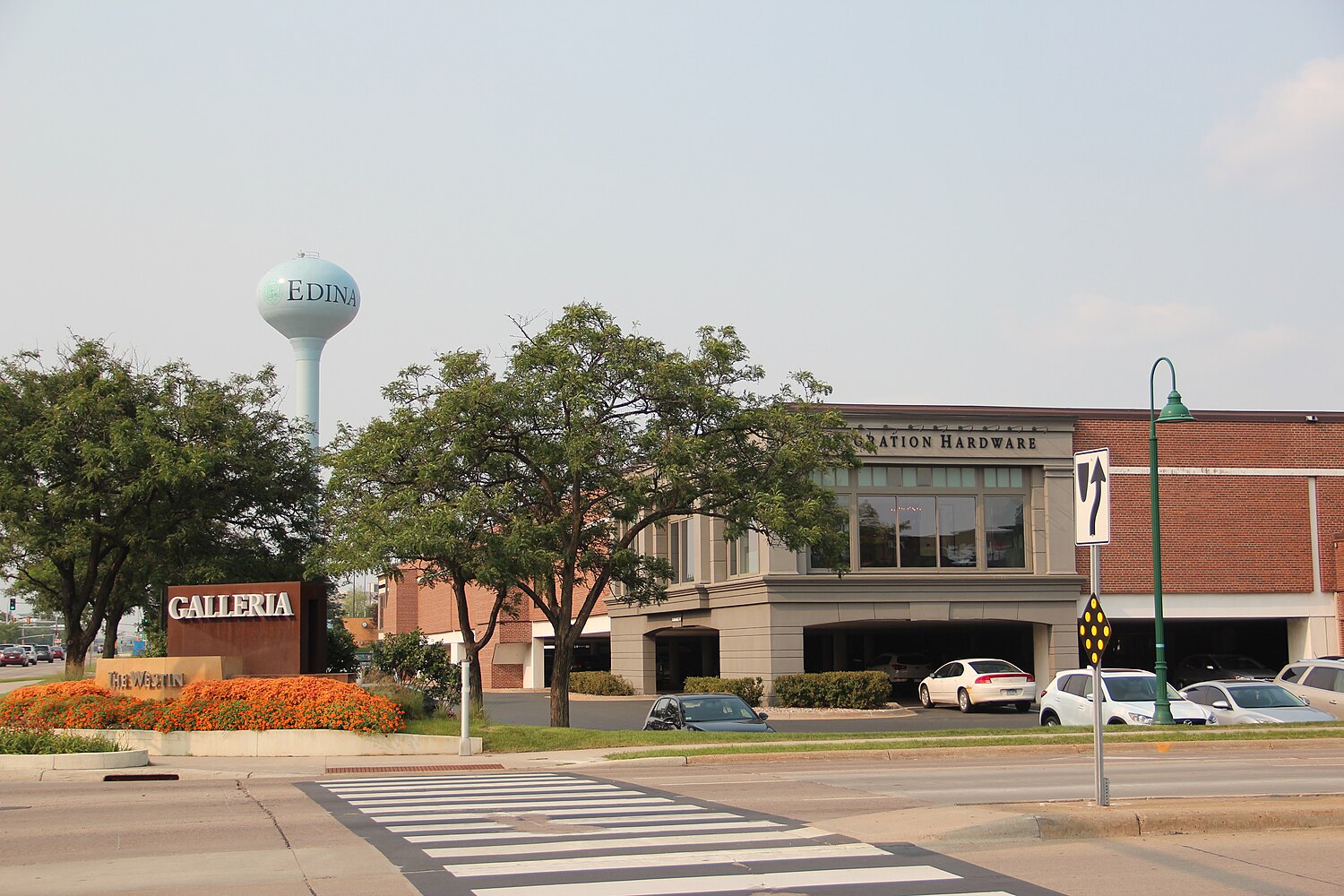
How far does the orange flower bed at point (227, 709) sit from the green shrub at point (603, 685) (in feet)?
89.9

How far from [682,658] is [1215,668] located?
895 inches

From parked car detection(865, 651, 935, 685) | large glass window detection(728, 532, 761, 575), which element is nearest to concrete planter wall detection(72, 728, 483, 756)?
large glass window detection(728, 532, 761, 575)

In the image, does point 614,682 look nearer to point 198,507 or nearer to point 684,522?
point 684,522

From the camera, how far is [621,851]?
1152 centimetres

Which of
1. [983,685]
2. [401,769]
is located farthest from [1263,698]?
[401,769]

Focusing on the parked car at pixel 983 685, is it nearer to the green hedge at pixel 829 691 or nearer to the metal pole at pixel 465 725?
the green hedge at pixel 829 691

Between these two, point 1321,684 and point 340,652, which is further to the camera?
point 340,652

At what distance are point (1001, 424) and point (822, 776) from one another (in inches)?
953

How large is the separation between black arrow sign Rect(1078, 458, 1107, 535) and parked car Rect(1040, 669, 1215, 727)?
44.7ft

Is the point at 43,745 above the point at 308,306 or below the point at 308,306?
below

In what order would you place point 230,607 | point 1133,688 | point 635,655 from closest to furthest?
point 1133,688 < point 230,607 < point 635,655

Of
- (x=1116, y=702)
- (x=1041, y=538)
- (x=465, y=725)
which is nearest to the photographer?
(x=465, y=725)

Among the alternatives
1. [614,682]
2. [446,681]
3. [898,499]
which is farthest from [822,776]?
[614,682]

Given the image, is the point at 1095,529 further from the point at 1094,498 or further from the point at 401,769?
the point at 401,769
